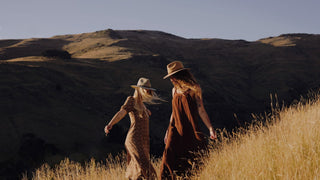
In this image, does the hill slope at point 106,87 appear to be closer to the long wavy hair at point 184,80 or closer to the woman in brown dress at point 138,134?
the long wavy hair at point 184,80

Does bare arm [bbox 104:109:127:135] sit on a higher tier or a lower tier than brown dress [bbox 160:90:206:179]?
higher

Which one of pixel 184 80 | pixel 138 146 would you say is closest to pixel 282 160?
pixel 184 80

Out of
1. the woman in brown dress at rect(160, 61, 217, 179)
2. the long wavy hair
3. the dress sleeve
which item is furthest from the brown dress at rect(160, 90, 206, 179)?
the dress sleeve

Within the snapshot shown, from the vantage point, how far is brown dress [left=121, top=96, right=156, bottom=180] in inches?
189

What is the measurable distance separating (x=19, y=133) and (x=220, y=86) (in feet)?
151

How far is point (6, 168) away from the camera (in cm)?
2634

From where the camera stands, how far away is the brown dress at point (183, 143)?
15.3 feet

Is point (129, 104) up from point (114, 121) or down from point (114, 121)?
up

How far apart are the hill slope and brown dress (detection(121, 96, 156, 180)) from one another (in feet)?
5.42

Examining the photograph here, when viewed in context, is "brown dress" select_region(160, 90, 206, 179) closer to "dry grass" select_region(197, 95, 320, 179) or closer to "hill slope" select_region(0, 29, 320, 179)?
"dry grass" select_region(197, 95, 320, 179)

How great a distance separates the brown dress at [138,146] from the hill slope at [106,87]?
165cm

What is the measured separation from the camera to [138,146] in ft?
16.1

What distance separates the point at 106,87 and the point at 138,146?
148 ft

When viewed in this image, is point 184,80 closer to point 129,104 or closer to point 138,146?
point 129,104
